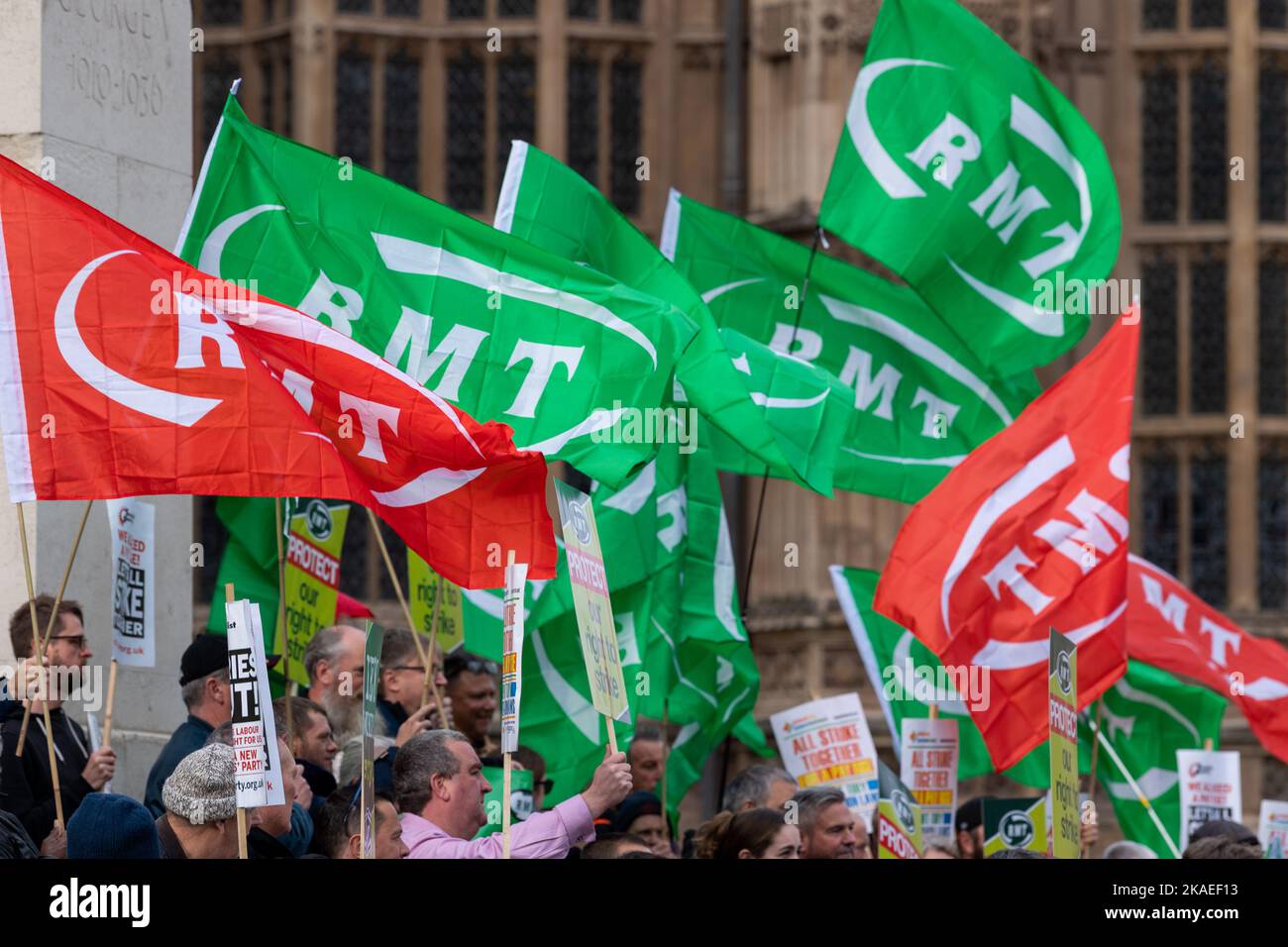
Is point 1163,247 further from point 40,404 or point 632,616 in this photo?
point 40,404

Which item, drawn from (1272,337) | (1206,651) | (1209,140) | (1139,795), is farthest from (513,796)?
(1209,140)

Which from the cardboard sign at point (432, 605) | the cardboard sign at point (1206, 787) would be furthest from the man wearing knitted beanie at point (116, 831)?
the cardboard sign at point (1206, 787)

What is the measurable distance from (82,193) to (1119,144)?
1258 centimetres

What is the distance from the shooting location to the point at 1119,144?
20.9 meters

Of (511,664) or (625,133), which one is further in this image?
(625,133)

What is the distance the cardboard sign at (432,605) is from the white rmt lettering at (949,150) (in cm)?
269

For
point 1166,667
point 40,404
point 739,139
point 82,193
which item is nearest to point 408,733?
point 40,404

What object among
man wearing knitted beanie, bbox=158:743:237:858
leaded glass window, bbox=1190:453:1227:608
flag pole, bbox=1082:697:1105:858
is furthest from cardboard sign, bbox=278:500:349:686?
leaded glass window, bbox=1190:453:1227:608

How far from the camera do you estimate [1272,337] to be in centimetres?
2094

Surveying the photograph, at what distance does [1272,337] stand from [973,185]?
9.57 meters

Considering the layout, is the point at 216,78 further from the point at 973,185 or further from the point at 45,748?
the point at 45,748

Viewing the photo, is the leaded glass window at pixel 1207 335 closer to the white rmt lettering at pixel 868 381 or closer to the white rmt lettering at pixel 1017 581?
the white rmt lettering at pixel 868 381

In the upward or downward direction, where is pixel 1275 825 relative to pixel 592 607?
downward

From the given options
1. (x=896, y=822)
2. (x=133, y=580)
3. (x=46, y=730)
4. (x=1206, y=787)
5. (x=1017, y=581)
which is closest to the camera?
(x=46, y=730)
